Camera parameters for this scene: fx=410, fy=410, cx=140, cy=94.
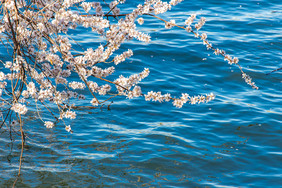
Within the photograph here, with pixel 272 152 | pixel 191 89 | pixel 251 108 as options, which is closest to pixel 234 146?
pixel 272 152

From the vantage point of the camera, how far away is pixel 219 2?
16266mm

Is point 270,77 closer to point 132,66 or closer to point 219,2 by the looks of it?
point 132,66

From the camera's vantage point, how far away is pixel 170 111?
9.04 meters

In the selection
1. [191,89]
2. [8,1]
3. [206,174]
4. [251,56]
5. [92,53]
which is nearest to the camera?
[8,1]

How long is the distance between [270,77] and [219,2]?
646 centimetres

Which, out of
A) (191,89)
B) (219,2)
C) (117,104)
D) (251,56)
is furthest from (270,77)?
(219,2)

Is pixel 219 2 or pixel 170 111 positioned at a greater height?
pixel 219 2

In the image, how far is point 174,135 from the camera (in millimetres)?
8117

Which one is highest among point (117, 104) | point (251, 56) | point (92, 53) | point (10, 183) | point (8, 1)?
point (8, 1)

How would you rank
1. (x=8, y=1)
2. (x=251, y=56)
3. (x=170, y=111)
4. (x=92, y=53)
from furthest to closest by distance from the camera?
(x=251, y=56) < (x=170, y=111) < (x=92, y=53) < (x=8, y=1)

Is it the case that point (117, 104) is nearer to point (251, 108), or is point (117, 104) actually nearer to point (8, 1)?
point (251, 108)

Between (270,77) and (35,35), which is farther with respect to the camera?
(270,77)

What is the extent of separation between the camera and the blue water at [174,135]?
6.87 metres

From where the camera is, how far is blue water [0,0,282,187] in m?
6.87
